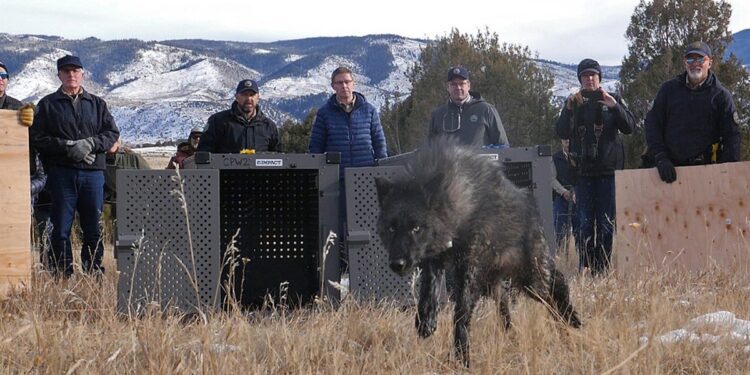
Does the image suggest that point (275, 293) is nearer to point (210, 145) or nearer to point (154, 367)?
point (210, 145)

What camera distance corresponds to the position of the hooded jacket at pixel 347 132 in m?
7.63

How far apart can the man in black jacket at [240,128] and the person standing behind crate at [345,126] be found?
1.51ft

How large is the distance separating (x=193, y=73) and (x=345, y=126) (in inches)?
6684

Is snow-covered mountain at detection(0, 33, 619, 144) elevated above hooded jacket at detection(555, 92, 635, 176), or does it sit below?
above

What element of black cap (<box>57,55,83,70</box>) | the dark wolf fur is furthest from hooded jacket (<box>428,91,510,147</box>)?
black cap (<box>57,55,83,70</box>)

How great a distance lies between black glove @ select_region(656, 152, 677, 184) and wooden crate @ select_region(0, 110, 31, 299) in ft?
16.9

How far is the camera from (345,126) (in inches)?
301

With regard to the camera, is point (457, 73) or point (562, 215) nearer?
point (457, 73)

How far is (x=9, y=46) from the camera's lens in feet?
556

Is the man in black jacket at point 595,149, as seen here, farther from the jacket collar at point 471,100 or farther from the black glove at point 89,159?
the black glove at point 89,159

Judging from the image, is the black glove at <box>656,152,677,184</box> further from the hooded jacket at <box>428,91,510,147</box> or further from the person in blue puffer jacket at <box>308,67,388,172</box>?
the person in blue puffer jacket at <box>308,67,388,172</box>

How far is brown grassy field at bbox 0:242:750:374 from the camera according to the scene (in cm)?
378

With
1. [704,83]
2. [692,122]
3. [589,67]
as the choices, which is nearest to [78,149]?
[589,67]

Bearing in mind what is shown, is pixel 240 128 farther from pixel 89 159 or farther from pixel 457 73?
pixel 457 73
